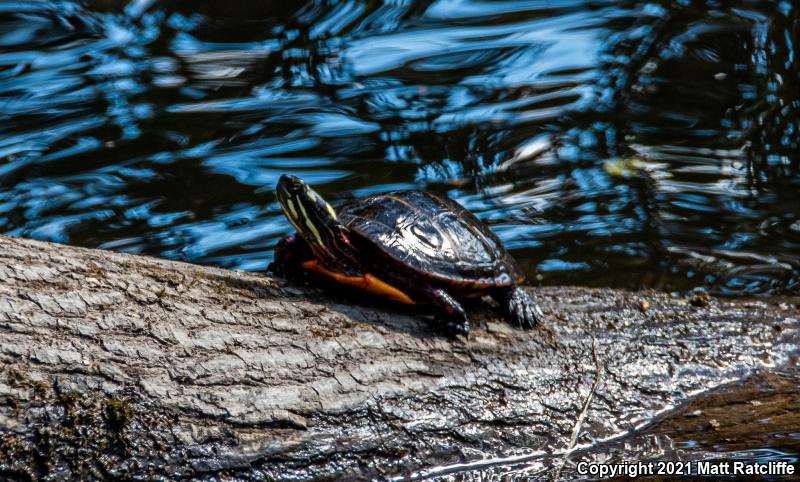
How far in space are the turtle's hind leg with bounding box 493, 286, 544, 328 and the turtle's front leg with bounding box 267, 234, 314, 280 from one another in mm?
973

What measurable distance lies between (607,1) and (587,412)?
6443mm

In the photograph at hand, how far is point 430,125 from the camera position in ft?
21.9

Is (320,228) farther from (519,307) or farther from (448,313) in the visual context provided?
(519,307)

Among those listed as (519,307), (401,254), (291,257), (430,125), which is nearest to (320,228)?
(291,257)

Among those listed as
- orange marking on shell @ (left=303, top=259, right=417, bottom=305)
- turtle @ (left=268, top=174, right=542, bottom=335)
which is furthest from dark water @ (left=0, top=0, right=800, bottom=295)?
orange marking on shell @ (left=303, top=259, right=417, bottom=305)

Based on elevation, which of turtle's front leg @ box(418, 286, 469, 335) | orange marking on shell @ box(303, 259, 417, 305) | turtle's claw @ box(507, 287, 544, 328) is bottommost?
turtle's claw @ box(507, 287, 544, 328)

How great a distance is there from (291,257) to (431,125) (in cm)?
322

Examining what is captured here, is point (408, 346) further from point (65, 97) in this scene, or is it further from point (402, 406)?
point (65, 97)

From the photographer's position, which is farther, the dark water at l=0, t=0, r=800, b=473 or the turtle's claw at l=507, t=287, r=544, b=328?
the dark water at l=0, t=0, r=800, b=473

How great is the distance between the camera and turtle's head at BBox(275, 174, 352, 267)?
11.7ft

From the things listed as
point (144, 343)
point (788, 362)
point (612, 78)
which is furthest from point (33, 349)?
point (612, 78)

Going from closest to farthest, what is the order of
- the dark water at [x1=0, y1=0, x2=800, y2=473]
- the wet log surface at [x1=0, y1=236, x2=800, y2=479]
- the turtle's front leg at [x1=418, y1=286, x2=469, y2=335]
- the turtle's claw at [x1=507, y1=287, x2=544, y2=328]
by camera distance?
1. the wet log surface at [x1=0, y1=236, x2=800, y2=479]
2. the turtle's front leg at [x1=418, y1=286, x2=469, y2=335]
3. the turtle's claw at [x1=507, y1=287, x2=544, y2=328]
4. the dark water at [x1=0, y1=0, x2=800, y2=473]

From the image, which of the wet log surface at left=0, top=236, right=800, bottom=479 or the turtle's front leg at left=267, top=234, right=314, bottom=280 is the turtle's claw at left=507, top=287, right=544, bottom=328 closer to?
the wet log surface at left=0, top=236, right=800, bottom=479

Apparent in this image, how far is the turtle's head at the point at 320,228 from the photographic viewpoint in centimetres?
356
